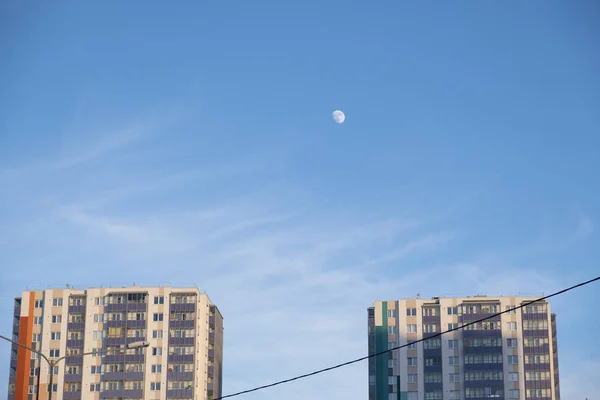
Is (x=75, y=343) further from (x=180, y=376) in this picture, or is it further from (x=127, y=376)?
(x=180, y=376)

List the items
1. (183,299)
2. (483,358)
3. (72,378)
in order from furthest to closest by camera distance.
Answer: (483,358), (183,299), (72,378)

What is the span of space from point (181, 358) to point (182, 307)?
30.5 ft

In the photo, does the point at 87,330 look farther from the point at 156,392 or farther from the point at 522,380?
the point at 522,380

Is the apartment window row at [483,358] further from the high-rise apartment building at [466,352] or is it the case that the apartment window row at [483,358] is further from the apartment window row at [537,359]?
the apartment window row at [537,359]

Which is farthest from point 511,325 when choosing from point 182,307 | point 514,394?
point 182,307

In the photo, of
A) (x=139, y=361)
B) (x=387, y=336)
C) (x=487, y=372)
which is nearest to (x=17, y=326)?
(x=139, y=361)

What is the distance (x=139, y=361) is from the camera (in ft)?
594


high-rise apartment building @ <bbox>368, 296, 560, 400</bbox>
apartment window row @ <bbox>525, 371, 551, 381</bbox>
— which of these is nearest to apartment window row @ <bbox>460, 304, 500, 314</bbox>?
high-rise apartment building @ <bbox>368, 296, 560, 400</bbox>

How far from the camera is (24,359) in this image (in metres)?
186

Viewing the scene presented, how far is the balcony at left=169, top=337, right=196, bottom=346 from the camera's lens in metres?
181

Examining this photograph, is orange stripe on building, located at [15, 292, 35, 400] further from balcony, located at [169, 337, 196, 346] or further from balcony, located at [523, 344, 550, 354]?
balcony, located at [523, 344, 550, 354]

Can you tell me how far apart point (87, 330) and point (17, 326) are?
1592cm

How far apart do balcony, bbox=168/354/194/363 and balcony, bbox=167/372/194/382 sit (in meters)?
2.18

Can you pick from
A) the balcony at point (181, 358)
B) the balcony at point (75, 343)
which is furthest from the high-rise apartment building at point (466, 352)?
the balcony at point (75, 343)
